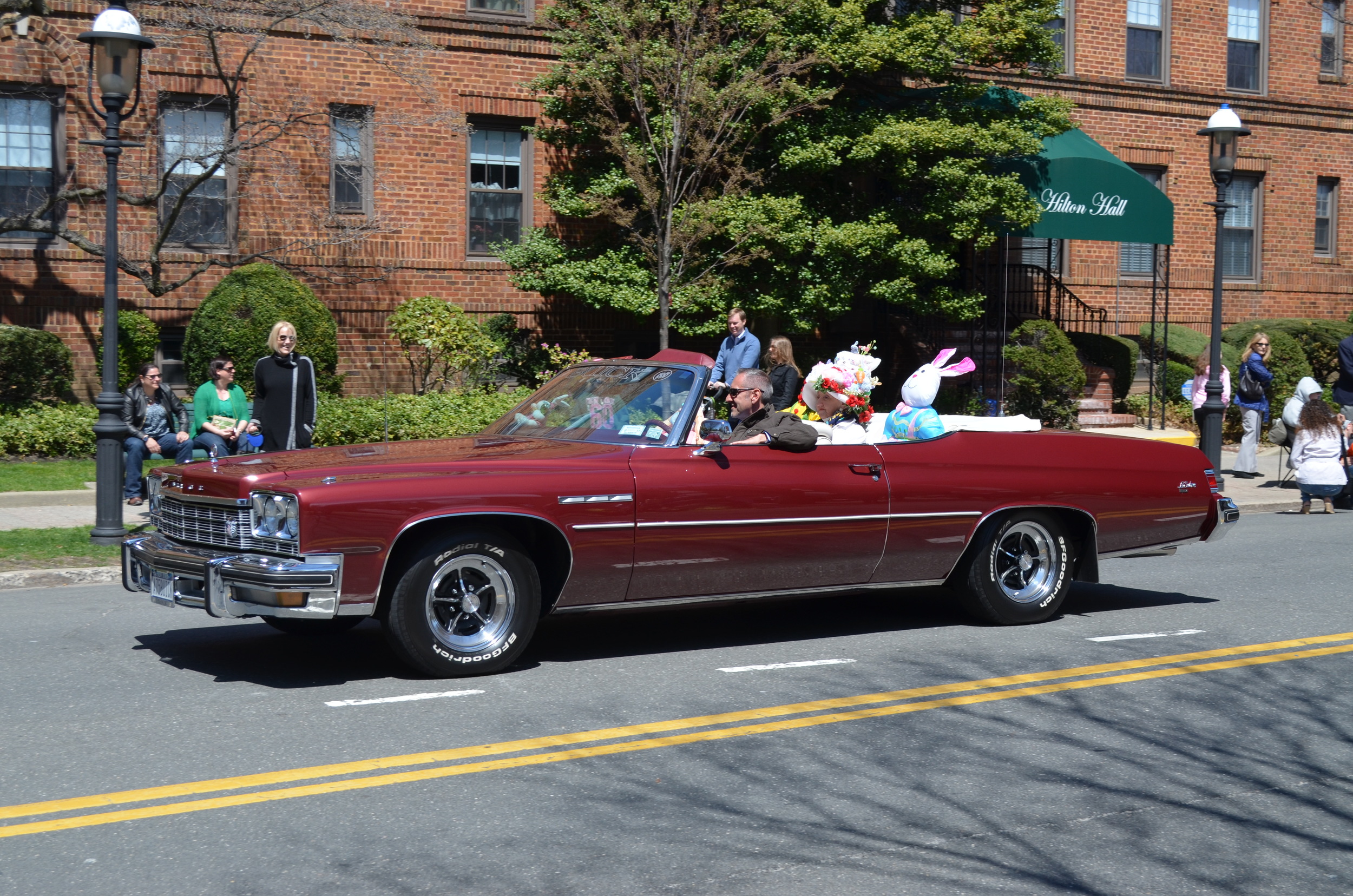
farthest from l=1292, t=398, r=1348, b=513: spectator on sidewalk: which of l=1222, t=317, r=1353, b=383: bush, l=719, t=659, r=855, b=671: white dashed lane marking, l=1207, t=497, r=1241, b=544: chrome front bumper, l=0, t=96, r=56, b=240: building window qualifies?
l=0, t=96, r=56, b=240: building window

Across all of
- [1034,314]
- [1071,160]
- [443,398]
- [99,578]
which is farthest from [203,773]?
[1034,314]

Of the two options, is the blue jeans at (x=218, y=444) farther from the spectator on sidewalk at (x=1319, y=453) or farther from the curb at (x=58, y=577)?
the spectator on sidewalk at (x=1319, y=453)

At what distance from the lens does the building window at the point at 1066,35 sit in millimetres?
24141

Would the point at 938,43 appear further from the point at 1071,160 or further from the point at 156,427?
the point at 156,427

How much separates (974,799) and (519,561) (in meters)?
2.65

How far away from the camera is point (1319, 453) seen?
51.0 ft

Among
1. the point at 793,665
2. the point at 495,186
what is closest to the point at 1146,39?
the point at 495,186

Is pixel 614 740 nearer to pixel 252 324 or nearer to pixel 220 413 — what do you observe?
pixel 220 413

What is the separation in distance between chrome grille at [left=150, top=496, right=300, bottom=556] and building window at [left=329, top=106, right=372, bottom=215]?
41.4 ft

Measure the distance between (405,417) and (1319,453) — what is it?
10424mm

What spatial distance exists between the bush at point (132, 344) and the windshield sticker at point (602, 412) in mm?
11445

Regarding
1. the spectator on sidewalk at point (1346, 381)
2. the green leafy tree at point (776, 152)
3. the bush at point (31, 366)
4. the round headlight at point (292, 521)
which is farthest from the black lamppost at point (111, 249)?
the spectator on sidewalk at point (1346, 381)

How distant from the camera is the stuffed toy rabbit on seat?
8422mm

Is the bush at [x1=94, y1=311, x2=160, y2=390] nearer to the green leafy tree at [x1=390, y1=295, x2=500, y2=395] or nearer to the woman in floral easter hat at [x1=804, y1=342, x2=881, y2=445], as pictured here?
the green leafy tree at [x1=390, y1=295, x2=500, y2=395]
